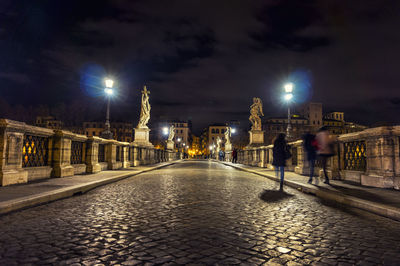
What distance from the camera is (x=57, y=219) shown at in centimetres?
479

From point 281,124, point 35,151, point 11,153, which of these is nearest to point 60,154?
point 35,151

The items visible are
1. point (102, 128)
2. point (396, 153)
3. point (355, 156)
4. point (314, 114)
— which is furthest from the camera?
point (314, 114)

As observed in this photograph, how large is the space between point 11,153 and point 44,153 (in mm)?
2452

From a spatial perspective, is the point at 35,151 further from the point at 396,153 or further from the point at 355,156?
the point at 396,153

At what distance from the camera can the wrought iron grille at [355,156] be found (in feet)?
32.4

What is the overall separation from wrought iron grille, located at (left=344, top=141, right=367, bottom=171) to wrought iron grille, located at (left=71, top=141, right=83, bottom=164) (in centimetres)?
1162

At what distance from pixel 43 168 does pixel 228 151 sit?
3681 cm

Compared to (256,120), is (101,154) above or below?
below

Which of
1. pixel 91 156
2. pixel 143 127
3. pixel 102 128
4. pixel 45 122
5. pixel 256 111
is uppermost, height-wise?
pixel 102 128

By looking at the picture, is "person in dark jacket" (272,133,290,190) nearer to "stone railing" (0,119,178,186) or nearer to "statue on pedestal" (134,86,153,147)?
"stone railing" (0,119,178,186)

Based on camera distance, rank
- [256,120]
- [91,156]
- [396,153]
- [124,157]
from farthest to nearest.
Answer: [256,120] < [124,157] < [91,156] < [396,153]

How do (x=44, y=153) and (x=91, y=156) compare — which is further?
(x=91, y=156)

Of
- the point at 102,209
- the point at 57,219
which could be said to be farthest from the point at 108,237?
the point at 102,209

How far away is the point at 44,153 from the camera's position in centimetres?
1091
